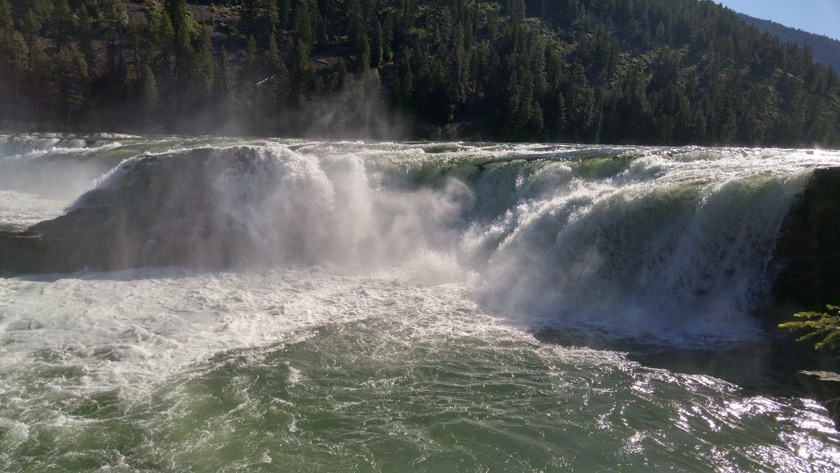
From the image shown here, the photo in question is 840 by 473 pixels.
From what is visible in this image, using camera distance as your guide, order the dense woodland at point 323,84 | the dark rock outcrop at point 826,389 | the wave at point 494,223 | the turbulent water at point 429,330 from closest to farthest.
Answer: the turbulent water at point 429,330 < the dark rock outcrop at point 826,389 < the wave at point 494,223 < the dense woodland at point 323,84

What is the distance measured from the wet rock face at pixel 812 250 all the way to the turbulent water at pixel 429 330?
255mm

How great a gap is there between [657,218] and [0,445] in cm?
1230

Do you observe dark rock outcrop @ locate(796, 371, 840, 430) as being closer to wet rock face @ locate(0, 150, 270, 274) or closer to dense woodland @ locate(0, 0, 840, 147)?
wet rock face @ locate(0, 150, 270, 274)

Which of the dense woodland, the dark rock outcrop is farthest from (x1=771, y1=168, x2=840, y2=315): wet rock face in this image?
the dense woodland

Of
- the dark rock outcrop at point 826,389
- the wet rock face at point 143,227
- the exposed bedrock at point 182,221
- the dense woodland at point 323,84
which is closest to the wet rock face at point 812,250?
the dark rock outcrop at point 826,389

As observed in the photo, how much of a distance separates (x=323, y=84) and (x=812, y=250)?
59.4 metres

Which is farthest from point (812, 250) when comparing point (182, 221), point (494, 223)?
point (182, 221)

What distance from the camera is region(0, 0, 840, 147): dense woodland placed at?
6112cm

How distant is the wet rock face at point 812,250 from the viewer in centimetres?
1150

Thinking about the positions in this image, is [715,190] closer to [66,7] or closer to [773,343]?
[773,343]

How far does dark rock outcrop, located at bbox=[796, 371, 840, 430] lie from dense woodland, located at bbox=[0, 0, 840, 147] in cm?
5666

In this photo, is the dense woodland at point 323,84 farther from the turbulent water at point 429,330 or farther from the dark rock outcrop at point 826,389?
the dark rock outcrop at point 826,389

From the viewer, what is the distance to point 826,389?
8.09m

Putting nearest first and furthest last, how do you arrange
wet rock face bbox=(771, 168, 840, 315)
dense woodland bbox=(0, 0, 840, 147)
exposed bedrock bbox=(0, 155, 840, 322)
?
wet rock face bbox=(771, 168, 840, 315) → exposed bedrock bbox=(0, 155, 840, 322) → dense woodland bbox=(0, 0, 840, 147)
